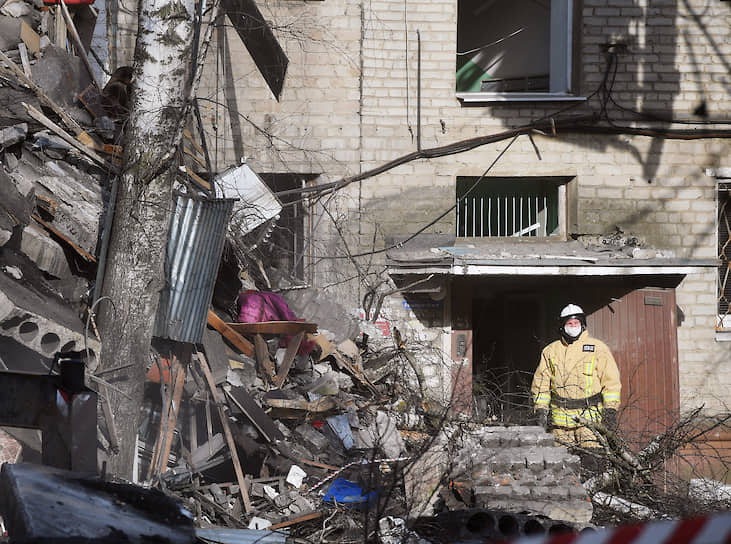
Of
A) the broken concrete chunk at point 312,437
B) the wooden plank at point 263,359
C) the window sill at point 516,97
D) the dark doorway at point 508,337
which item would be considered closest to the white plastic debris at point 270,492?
the broken concrete chunk at point 312,437

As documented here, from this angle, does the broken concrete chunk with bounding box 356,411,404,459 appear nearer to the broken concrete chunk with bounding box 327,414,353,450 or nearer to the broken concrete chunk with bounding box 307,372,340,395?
the broken concrete chunk with bounding box 327,414,353,450

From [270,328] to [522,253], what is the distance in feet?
12.5

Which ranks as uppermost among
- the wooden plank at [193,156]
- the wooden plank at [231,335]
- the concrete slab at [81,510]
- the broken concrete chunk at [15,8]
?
the broken concrete chunk at [15,8]

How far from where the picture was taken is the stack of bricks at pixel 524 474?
480 cm

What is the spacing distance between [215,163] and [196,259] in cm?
326

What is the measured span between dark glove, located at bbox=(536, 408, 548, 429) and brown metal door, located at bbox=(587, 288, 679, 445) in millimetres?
2616

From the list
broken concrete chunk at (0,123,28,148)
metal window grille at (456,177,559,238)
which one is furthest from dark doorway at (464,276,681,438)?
broken concrete chunk at (0,123,28,148)

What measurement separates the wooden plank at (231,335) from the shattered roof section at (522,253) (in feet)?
8.60

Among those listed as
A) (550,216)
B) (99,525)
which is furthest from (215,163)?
(99,525)

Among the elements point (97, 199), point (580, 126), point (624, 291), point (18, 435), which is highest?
point (580, 126)

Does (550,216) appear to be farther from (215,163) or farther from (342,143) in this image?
(215,163)

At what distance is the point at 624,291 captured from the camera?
30.7 ft

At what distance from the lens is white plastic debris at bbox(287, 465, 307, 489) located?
5746 millimetres

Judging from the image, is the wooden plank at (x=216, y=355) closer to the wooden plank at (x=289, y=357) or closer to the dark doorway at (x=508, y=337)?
the wooden plank at (x=289, y=357)
